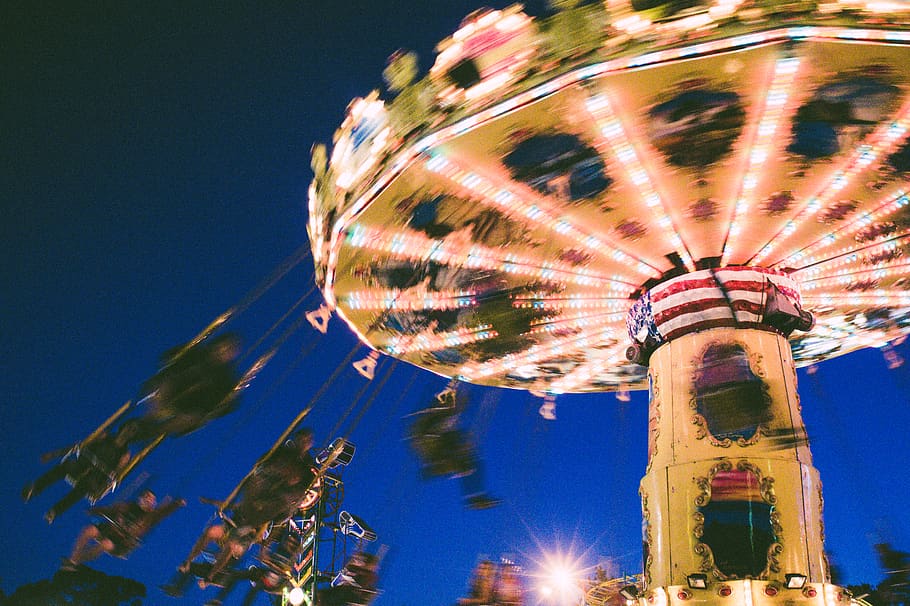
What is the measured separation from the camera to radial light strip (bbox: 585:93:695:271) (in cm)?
723

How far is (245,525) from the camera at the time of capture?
9.60 meters

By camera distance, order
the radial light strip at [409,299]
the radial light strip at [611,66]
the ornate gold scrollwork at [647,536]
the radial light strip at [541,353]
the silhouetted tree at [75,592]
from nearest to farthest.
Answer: the radial light strip at [611,66]
the ornate gold scrollwork at [647,536]
the radial light strip at [409,299]
the radial light strip at [541,353]
the silhouetted tree at [75,592]

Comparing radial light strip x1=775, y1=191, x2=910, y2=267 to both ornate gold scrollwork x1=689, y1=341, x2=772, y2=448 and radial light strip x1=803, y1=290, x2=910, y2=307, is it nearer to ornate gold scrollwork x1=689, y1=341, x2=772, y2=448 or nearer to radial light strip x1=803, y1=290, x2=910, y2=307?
radial light strip x1=803, y1=290, x2=910, y2=307

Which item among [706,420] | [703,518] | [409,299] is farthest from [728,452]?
[409,299]

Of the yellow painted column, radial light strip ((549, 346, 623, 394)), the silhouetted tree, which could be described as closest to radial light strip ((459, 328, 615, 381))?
radial light strip ((549, 346, 623, 394))

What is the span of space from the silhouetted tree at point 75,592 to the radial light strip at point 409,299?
3514 centimetres

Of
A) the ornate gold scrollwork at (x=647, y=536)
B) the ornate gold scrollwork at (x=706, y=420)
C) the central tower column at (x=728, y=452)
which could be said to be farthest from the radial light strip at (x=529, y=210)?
the ornate gold scrollwork at (x=647, y=536)

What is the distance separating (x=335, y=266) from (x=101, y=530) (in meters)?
4.11

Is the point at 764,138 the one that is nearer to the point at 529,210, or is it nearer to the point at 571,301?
the point at 529,210

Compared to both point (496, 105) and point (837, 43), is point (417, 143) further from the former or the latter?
point (837, 43)

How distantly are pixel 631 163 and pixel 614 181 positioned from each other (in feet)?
1.34

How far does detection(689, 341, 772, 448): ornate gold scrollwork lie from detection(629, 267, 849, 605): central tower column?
13 millimetres

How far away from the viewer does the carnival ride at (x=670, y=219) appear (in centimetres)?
655

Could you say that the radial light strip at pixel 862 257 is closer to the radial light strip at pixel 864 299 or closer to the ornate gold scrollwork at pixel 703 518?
the radial light strip at pixel 864 299
